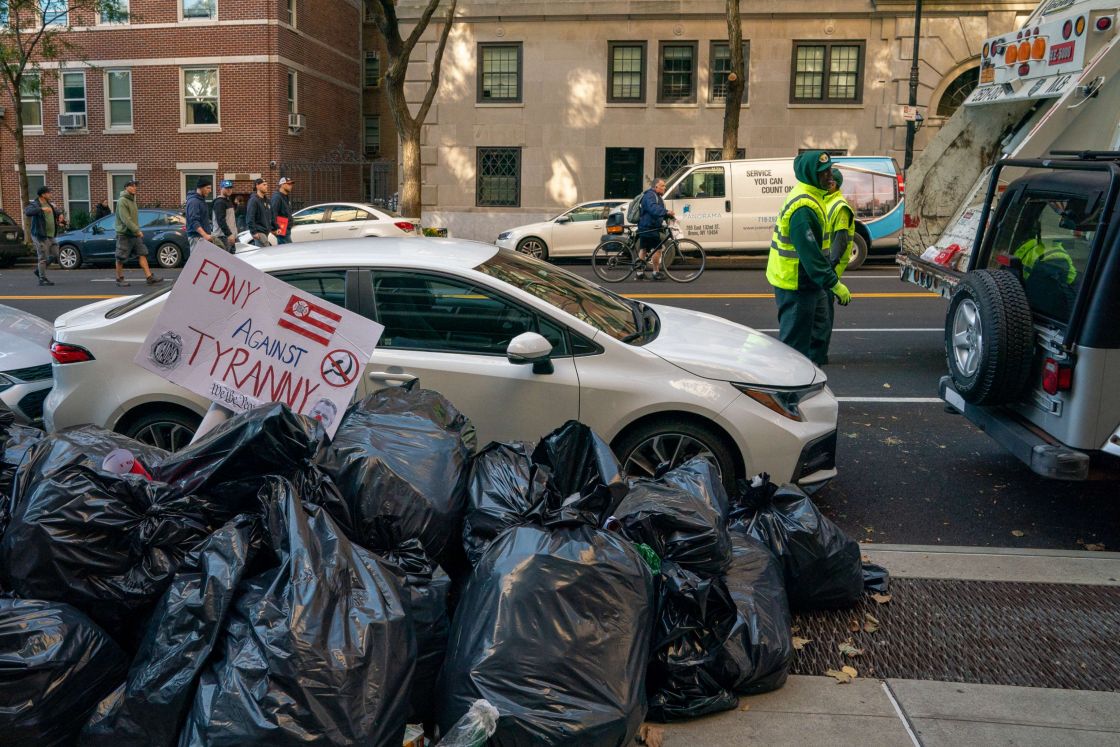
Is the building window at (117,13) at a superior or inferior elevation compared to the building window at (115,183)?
superior

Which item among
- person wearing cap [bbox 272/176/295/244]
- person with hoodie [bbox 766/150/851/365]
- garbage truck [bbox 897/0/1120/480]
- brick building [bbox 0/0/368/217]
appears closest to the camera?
garbage truck [bbox 897/0/1120/480]

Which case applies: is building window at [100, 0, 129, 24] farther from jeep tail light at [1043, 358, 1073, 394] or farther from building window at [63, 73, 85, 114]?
jeep tail light at [1043, 358, 1073, 394]

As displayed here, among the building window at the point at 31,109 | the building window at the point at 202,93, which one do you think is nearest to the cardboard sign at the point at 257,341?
the building window at the point at 202,93

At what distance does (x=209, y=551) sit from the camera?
331 centimetres

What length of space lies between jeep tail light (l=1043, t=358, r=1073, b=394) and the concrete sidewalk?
5.57ft

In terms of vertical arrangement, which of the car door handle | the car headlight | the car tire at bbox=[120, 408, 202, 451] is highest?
the car door handle

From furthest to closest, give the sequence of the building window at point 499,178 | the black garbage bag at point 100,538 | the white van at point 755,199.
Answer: the building window at point 499,178 → the white van at point 755,199 → the black garbage bag at point 100,538

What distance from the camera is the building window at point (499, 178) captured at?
2816cm

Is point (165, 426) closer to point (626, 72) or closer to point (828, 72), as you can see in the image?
point (626, 72)

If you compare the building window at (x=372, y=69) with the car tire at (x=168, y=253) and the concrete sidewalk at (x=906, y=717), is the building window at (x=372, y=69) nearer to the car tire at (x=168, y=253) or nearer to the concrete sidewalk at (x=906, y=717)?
the car tire at (x=168, y=253)

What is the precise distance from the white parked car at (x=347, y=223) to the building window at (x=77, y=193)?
14.7 m

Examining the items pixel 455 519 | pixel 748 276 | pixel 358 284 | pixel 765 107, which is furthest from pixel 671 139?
pixel 455 519

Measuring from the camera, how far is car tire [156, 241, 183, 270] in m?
23.5

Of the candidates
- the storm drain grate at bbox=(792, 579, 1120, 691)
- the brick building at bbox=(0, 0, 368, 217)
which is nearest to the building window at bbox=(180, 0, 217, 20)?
the brick building at bbox=(0, 0, 368, 217)
